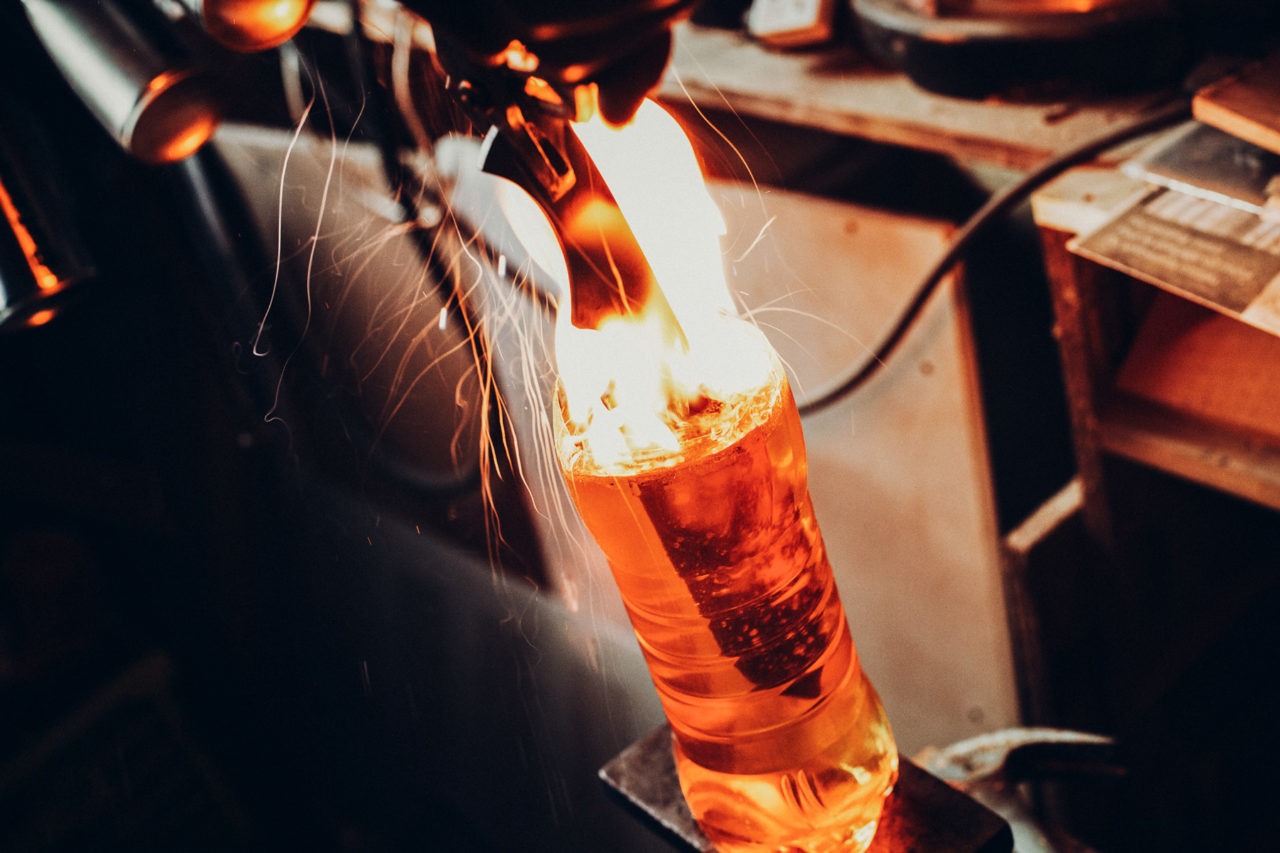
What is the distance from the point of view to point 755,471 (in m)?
0.47

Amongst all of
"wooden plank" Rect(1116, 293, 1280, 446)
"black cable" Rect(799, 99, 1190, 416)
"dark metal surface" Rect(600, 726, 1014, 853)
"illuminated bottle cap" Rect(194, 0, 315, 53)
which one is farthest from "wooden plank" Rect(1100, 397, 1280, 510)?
"illuminated bottle cap" Rect(194, 0, 315, 53)

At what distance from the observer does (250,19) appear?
37cm

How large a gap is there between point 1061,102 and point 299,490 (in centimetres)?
124

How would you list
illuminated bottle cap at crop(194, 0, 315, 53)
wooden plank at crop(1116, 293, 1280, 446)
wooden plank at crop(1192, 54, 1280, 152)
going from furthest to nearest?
1. wooden plank at crop(1116, 293, 1280, 446)
2. wooden plank at crop(1192, 54, 1280, 152)
3. illuminated bottle cap at crop(194, 0, 315, 53)

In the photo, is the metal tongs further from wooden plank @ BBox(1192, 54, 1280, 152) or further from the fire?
wooden plank @ BBox(1192, 54, 1280, 152)

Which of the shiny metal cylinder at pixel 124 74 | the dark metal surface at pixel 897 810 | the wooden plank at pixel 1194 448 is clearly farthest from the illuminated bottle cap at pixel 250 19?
the wooden plank at pixel 1194 448

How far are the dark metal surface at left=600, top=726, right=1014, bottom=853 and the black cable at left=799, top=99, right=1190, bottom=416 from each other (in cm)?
63

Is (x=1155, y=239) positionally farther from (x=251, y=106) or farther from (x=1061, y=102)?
(x=251, y=106)

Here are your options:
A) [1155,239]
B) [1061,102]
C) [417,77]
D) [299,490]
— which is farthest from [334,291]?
[1155,239]

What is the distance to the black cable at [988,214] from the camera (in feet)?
3.24

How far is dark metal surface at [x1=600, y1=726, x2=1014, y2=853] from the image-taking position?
53 cm

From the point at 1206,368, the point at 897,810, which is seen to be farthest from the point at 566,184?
the point at 1206,368

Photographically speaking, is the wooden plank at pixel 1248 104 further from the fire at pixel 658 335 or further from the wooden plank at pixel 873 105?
the fire at pixel 658 335

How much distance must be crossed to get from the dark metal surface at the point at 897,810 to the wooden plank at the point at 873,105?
58 centimetres
